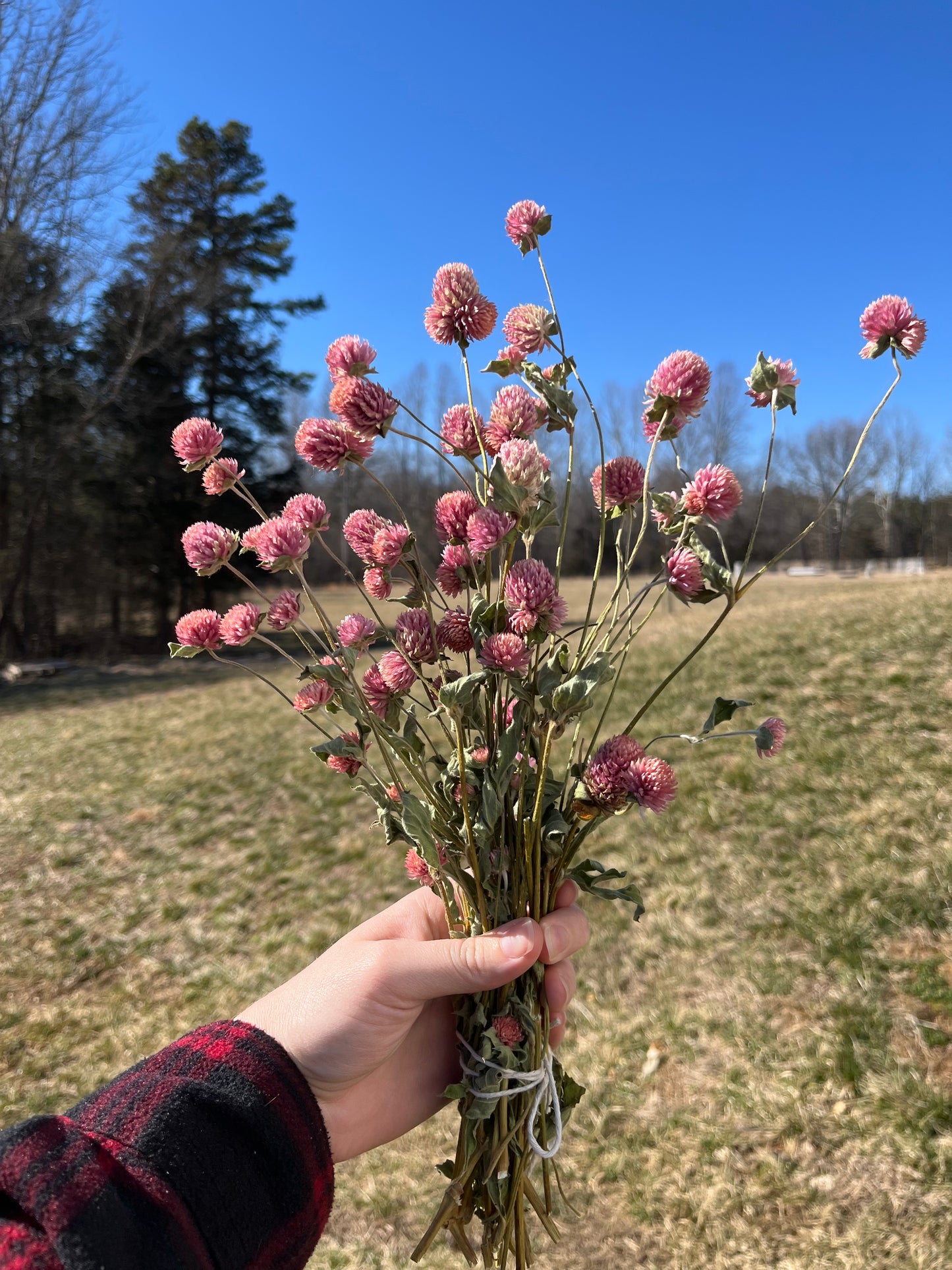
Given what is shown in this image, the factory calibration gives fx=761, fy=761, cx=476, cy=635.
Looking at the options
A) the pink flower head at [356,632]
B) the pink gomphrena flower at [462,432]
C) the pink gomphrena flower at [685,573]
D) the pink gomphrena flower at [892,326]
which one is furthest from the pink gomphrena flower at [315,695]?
the pink gomphrena flower at [892,326]

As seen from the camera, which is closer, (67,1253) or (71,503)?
(67,1253)

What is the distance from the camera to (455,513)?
1.03 meters

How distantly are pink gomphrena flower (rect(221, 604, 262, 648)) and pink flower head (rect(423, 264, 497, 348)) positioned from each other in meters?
0.46

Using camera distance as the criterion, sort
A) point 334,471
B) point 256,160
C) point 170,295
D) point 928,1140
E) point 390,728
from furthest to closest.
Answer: point 256,160 → point 170,295 → point 928,1140 → point 390,728 → point 334,471

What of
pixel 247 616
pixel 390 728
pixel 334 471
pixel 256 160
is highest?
pixel 256 160

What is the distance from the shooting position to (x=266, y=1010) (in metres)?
1.20

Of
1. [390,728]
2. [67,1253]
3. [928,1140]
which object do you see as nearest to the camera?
[67,1253]

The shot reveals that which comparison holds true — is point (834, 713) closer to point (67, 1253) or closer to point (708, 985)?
point (708, 985)

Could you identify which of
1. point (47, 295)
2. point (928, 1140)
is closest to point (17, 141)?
point (47, 295)

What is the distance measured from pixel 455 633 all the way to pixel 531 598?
17 centimetres

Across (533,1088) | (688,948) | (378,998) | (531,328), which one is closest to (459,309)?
(531,328)

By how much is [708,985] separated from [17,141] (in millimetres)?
13821

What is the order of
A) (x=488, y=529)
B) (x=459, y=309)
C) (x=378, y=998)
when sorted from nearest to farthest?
(x=488, y=529)
(x=459, y=309)
(x=378, y=998)

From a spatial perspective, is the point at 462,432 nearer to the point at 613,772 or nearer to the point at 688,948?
the point at 613,772
